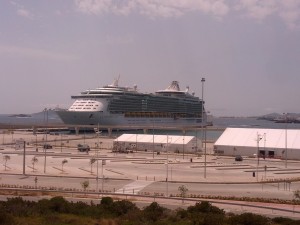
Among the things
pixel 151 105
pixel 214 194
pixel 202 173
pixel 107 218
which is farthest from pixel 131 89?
pixel 107 218

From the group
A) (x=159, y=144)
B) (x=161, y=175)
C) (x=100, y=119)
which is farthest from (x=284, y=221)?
(x=100, y=119)

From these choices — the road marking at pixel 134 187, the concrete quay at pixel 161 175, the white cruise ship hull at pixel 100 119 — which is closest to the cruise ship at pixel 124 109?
the white cruise ship hull at pixel 100 119

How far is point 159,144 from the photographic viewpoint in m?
59.1

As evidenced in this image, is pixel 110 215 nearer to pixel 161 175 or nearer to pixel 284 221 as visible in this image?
pixel 284 221

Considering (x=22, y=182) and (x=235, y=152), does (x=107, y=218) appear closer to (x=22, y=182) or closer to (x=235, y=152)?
(x=22, y=182)

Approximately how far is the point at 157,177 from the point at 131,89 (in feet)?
260

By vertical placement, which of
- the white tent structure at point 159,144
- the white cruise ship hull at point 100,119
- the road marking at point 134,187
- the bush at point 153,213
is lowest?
the road marking at point 134,187

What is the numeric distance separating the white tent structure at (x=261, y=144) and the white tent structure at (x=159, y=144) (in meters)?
4.61

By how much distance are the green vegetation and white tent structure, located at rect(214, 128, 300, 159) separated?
3189cm

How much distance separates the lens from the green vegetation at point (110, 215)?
Result: 1719 centimetres

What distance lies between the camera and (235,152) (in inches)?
Result: 2080

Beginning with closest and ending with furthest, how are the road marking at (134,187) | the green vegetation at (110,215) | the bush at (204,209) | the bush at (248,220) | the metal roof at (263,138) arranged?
1. the bush at (248,220)
2. the green vegetation at (110,215)
3. the bush at (204,209)
4. the road marking at (134,187)
5. the metal roof at (263,138)

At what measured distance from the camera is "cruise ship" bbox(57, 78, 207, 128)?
98.9m

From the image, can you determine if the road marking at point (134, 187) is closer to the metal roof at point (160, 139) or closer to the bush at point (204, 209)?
the bush at point (204, 209)
